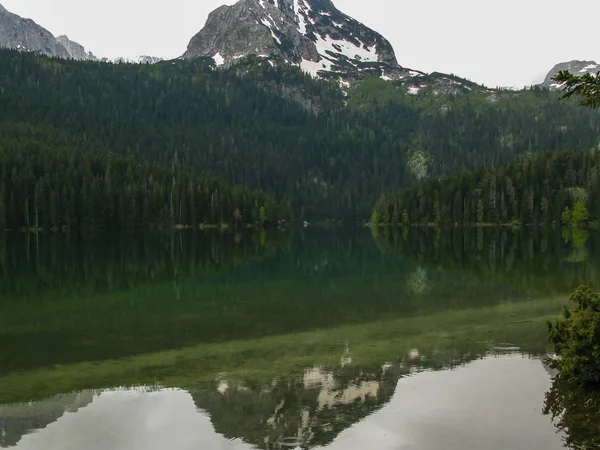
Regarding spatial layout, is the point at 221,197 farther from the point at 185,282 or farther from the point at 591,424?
the point at 591,424

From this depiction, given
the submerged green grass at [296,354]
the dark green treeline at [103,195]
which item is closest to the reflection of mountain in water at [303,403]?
the submerged green grass at [296,354]

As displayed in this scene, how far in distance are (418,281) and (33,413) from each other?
3021 centimetres

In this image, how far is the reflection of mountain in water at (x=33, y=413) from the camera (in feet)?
44.6

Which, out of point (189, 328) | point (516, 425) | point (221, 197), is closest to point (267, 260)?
point (189, 328)

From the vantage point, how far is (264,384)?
17188 mm

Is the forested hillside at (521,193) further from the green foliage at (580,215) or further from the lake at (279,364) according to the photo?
the lake at (279,364)

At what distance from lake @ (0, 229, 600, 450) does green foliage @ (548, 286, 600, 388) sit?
100 cm

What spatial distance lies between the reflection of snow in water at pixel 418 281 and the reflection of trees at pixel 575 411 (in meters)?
19.5

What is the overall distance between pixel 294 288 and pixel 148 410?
23949 millimetres

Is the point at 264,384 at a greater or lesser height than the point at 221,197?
lesser

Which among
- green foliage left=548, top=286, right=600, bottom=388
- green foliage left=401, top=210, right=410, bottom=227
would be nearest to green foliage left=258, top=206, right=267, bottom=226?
green foliage left=401, top=210, right=410, bottom=227

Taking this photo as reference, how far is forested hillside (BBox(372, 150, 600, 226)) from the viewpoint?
6481 inches

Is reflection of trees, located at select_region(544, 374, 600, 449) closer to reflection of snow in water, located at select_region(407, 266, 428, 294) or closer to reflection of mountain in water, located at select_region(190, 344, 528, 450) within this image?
reflection of mountain in water, located at select_region(190, 344, 528, 450)

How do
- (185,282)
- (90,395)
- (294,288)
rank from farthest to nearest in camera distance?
(185,282) < (294,288) < (90,395)
